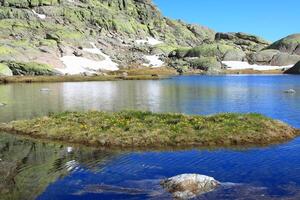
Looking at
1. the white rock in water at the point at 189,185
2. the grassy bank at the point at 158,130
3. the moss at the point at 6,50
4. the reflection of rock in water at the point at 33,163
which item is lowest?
the reflection of rock in water at the point at 33,163

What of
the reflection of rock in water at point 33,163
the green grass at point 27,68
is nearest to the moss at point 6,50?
the green grass at point 27,68

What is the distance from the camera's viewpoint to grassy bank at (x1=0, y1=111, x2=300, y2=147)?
35219mm

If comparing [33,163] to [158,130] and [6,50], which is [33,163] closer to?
[158,130]

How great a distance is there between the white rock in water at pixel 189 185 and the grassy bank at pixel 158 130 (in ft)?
37.3

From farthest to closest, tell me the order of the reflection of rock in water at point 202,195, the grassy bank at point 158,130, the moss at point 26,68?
1. the moss at point 26,68
2. the grassy bank at point 158,130
3. the reflection of rock in water at point 202,195

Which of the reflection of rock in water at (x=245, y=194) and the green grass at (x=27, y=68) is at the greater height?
the green grass at (x=27, y=68)

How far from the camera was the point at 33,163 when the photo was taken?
1158 inches

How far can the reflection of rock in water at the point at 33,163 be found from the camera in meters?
23.8

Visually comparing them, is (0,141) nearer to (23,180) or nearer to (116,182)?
(23,180)

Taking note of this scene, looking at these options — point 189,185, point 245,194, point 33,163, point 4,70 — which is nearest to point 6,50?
point 4,70

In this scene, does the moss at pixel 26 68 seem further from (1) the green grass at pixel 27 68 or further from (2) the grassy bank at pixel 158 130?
(2) the grassy bank at pixel 158 130

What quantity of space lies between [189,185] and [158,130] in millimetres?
14608

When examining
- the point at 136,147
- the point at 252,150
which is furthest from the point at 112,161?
the point at 252,150

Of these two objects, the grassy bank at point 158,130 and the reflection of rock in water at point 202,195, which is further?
the grassy bank at point 158,130
